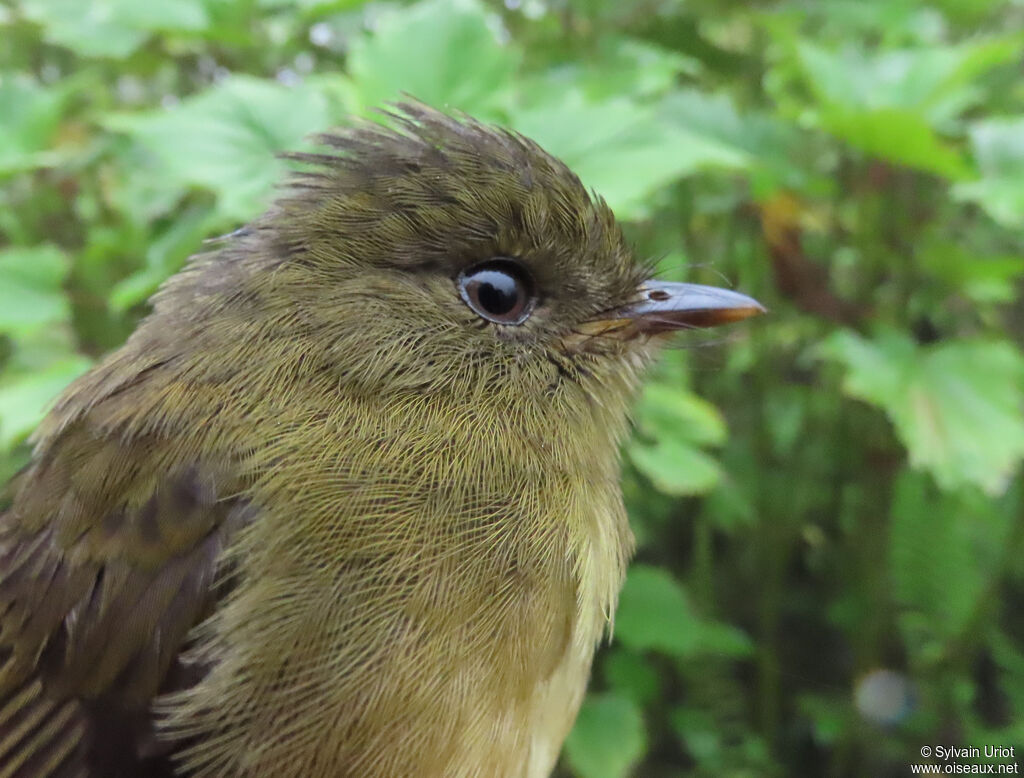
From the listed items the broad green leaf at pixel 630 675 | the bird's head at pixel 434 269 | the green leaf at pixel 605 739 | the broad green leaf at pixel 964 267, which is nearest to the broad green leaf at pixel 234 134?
the bird's head at pixel 434 269

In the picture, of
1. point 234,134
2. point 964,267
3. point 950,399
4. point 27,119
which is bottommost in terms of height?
point 950,399

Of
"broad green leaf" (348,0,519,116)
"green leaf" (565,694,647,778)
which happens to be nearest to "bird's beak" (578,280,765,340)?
"broad green leaf" (348,0,519,116)

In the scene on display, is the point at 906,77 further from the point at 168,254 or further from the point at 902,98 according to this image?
the point at 168,254

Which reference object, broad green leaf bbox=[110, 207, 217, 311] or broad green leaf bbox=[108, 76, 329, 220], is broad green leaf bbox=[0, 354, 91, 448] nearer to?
broad green leaf bbox=[110, 207, 217, 311]

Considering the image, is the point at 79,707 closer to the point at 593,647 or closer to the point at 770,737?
the point at 593,647

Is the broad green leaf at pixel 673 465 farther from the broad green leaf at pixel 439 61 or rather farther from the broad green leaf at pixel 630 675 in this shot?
the broad green leaf at pixel 439 61

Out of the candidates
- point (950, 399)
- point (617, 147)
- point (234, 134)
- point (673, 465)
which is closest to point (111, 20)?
point (234, 134)
